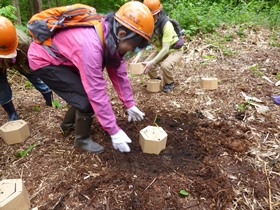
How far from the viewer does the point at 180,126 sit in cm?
286

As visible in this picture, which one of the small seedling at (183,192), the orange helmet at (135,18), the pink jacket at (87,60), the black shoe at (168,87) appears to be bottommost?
the black shoe at (168,87)

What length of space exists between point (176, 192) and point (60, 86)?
1392 millimetres

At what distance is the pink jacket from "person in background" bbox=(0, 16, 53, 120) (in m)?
0.36

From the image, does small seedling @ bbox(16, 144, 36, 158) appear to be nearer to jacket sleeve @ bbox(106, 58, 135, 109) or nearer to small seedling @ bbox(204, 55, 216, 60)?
jacket sleeve @ bbox(106, 58, 135, 109)

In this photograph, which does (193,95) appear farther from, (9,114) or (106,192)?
(9,114)

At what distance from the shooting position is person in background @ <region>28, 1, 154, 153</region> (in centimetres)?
181

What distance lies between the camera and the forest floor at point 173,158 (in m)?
1.90

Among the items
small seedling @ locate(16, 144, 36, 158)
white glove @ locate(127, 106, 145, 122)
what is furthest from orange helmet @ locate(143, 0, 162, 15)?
small seedling @ locate(16, 144, 36, 158)

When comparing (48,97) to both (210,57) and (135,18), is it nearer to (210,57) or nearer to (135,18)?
(135,18)

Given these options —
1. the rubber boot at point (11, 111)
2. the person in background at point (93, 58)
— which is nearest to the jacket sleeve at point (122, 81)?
the person in background at point (93, 58)

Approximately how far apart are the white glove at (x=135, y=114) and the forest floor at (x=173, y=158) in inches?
5.8

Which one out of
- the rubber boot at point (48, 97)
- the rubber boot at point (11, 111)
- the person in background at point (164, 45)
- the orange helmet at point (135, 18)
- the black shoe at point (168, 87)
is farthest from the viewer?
the black shoe at point (168, 87)

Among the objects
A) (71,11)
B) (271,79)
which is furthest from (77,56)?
(271,79)

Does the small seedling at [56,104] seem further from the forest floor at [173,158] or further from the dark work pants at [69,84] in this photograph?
the dark work pants at [69,84]
